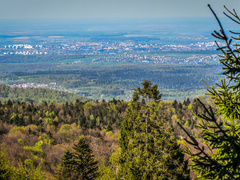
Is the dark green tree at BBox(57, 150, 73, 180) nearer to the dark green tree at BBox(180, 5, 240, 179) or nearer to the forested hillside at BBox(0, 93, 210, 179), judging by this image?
the forested hillside at BBox(0, 93, 210, 179)

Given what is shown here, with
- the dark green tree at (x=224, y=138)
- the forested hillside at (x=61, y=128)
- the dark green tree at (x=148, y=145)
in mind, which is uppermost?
the dark green tree at (x=224, y=138)

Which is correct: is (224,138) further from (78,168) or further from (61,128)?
(61,128)

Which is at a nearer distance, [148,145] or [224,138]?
[224,138]

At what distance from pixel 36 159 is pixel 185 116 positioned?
6046 cm

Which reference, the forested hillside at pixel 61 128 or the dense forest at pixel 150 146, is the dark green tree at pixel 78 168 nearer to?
the dense forest at pixel 150 146

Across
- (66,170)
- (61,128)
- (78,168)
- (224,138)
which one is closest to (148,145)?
(66,170)

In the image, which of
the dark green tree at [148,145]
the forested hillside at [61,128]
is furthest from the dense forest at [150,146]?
the forested hillside at [61,128]

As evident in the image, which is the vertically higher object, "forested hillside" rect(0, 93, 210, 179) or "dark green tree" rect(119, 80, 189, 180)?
"dark green tree" rect(119, 80, 189, 180)

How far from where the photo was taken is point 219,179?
196 inches

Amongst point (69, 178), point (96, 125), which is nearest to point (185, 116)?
point (96, 125)

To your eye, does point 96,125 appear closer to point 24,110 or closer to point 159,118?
point 24,110

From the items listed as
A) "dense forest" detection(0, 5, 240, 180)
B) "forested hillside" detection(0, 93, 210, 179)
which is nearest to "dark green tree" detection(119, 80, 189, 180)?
"dense forest" detection(0, 5, 240, 180)

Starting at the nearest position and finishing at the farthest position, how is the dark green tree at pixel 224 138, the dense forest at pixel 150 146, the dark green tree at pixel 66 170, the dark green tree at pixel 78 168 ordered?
1. the dark green tree at pixel 224 138
2. the dense forest at pixel 150 146
3. the dark green tree at pixel 66 170
4. the dark green tree at pixel 78 168

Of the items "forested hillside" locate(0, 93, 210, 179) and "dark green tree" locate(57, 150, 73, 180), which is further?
"forested hillside" locate(0, 93, 210, 179)
